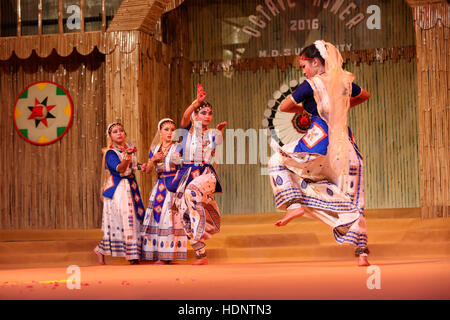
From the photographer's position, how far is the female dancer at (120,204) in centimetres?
654

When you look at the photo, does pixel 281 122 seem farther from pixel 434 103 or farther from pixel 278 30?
pixel 434 103

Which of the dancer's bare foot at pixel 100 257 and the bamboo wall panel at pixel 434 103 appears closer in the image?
the dancer's bare foot at pixel 100 257

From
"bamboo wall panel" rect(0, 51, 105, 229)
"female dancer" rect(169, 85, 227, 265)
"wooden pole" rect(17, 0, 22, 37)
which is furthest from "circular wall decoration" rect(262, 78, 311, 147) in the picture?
"female dancer" rect(169, 85, 227, 265)

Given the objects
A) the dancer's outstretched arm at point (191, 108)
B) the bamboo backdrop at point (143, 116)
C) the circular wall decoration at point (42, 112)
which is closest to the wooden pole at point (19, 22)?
the bamboo backdrop at point (143, 116)

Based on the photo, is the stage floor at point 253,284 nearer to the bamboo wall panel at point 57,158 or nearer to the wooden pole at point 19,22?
the bamboo wall panel at point 57,158

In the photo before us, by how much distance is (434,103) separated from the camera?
24.9 ft

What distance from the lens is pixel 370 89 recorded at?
9.59 metres

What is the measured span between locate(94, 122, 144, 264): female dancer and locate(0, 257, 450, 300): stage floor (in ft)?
5.64

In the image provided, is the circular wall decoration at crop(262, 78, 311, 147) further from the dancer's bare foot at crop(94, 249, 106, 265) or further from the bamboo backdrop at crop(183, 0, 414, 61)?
the dancer's bare foot at crop(94, 249, 106, 265)

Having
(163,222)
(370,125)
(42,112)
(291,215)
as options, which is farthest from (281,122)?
(291,215)

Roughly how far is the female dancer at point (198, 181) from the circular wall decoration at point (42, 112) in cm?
300
